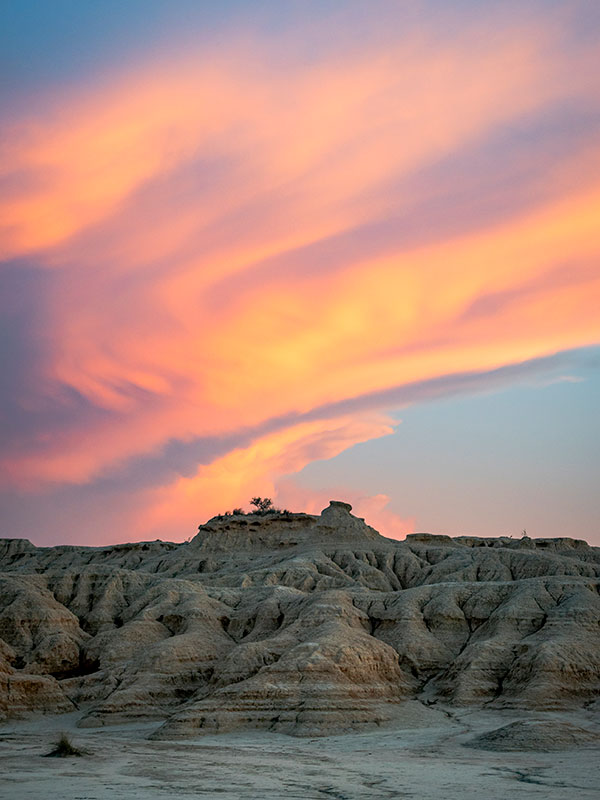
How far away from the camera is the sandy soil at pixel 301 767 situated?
32.2 metres

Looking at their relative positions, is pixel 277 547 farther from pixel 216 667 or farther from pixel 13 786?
pixel 13 786

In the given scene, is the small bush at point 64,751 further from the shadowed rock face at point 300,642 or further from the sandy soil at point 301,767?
the shadowed rock face at point 300,642

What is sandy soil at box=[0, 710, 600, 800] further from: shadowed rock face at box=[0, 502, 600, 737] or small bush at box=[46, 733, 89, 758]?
shadowed rock face at box=[0, 502, 600, 737]

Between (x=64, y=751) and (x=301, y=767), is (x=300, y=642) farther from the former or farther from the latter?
(x=64, y=751)

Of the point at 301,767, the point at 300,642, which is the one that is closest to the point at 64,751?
the point at 301,767

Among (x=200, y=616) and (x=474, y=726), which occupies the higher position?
(x=200, y=616)

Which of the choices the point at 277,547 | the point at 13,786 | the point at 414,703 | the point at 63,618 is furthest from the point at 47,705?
the point at 277,547

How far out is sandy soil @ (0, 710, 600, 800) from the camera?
3225 cm

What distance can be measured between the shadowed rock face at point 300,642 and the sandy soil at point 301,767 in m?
3.02

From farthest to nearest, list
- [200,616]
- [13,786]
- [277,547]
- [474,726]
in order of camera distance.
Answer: [277,547] → [200,616] → [474,726] → [13,786]

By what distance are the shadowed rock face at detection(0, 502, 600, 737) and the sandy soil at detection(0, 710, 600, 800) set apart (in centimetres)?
302

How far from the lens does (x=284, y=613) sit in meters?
73.5

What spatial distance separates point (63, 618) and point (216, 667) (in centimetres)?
2313

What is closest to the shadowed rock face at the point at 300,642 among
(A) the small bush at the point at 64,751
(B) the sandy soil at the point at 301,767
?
(B) the sandy soil at the point at 301,767
